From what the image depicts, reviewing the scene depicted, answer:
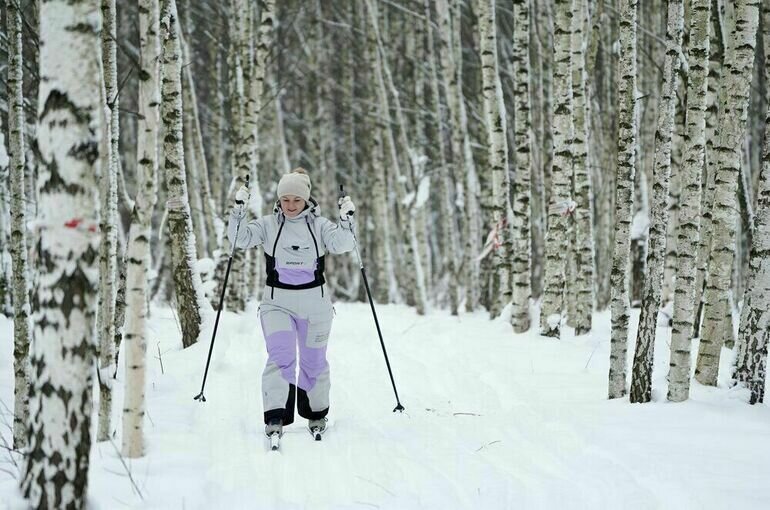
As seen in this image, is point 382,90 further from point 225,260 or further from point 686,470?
point 686,470

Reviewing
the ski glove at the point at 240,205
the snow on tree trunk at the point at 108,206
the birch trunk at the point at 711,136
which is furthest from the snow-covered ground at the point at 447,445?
the ski glove at the point at 240,205

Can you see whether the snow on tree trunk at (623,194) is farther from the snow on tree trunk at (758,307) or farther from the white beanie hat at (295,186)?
the white beanie hat at (295,186)

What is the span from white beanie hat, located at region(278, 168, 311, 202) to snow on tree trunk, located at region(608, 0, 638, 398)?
8.19 ft

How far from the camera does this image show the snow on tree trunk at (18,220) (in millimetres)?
5445

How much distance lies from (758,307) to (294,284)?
3.54m

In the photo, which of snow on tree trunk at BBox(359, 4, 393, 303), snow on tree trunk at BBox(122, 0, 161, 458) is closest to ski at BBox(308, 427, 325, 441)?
snow on tree trunk at BBox(122, 0, 161, 458)

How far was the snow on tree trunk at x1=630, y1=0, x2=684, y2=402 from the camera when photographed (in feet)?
18.1

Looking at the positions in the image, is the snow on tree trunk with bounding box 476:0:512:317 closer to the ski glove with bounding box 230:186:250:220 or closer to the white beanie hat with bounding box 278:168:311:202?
the white beanie hat with bounding box 278:168:311:202

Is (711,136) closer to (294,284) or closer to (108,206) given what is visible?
(294,284)

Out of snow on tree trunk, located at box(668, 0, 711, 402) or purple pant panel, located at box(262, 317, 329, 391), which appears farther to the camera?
snow on tree trunk, located at box(668, 0, 711, 402)

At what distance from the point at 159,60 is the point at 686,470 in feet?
12.9

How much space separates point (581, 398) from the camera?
6316 millimetres

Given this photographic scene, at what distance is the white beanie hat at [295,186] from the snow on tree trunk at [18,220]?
2.01 meters

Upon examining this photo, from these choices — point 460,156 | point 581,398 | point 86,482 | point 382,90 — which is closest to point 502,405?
point 581,398
